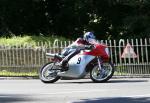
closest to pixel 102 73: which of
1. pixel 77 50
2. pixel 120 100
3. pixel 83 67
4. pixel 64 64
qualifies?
pixel 83 67

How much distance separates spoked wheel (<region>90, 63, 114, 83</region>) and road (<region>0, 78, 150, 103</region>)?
275 millimetres

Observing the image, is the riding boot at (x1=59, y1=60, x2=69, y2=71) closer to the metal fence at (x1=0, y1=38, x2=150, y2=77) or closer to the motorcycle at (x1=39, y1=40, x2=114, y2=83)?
the motorcycle at (x1=39, y1=40, x2=114, y2=83)

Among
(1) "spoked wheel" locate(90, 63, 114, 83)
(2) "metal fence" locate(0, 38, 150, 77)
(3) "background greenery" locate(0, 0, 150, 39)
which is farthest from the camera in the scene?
(3) "background greenery" locate(0, 0, 150, 39)

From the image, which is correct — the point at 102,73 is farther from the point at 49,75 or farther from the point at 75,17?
the point at 75,17

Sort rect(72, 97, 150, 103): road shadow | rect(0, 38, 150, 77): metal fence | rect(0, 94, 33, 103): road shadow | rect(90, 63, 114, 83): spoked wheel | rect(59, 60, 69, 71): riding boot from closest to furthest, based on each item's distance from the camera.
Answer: rect(72, 97, 150, 103): road shadow
rect(0, 94, 33, 103): road shadow
rect(90, 63, 114, 83): spoked wheel
rect(59, 60, 69, 71): riding boot
rect(0, 38, 150, 77): metal fence

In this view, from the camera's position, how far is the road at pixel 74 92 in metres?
12.9

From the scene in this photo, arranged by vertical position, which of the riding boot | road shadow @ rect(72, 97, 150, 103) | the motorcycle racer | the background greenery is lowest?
road shadow @ rect(72, 97, 150, 103)

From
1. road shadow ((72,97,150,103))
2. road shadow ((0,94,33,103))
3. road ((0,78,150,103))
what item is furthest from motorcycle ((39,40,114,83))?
road shadow ((72,97,150,103))

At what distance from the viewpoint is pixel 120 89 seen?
15.2 metres

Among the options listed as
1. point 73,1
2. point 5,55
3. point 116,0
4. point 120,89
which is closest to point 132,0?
point 116,0

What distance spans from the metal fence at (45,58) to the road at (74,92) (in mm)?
3499

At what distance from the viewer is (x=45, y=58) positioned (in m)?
21.8

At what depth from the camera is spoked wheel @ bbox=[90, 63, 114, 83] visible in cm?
1770

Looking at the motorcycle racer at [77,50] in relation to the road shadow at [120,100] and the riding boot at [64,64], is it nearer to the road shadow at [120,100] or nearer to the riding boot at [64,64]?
the riding boot at [64,64]
